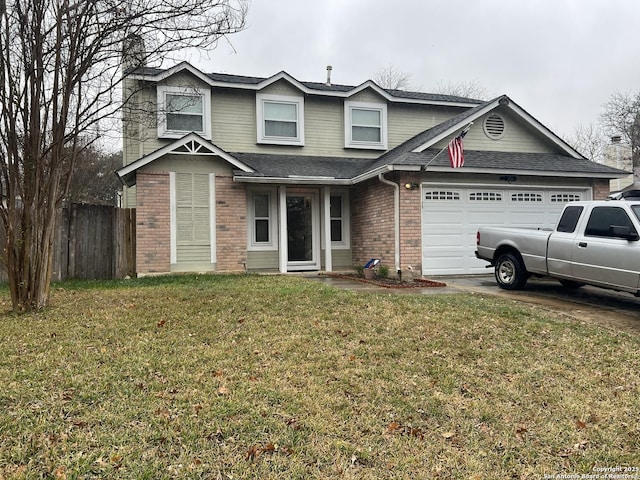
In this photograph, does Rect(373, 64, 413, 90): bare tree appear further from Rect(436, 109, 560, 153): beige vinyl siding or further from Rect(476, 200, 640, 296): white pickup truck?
Rect(476, 200, 640, 296): white pickup truck

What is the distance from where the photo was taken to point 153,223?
11.2 metres

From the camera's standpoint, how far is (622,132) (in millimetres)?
27141

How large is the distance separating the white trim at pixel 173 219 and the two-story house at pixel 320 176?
26mm

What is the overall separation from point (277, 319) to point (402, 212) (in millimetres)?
5707

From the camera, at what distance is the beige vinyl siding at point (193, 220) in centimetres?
1144

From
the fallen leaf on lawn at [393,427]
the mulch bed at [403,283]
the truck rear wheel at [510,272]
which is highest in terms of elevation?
the truck rear wheel at [510,272]

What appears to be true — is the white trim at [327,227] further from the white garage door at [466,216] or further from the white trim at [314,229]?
the white garage door at [466,216]

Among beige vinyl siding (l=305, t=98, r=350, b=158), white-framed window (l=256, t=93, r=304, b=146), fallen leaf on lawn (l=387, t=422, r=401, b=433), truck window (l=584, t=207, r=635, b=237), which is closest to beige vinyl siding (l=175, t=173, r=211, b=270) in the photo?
white-framed window (l=256, t=93, r=304, b=146)

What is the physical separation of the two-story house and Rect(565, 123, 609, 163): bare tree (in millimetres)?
22070

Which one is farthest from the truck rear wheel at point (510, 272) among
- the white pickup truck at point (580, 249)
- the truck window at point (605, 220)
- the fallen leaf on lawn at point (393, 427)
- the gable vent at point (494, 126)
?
the fallen leaf on lawn at point (393, 427)

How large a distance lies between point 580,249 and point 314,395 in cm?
610

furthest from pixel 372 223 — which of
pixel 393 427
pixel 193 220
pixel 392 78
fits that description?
pixel 392 78

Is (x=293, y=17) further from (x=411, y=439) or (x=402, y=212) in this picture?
(x=411, y=439)

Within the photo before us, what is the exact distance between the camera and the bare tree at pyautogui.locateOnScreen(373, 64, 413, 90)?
33.3 m
